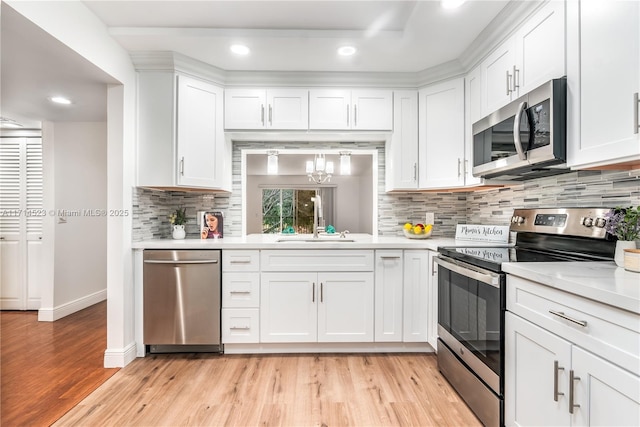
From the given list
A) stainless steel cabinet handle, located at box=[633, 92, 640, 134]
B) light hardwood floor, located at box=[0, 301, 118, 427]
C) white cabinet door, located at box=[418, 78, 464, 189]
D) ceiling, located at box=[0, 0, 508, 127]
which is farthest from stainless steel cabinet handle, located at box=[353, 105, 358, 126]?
light hardwood floor, located at box=[0, 301, 118, 427]

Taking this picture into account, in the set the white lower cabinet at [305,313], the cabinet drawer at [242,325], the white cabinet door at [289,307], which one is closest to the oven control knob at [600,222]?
the white lower cabinet at [305,313]

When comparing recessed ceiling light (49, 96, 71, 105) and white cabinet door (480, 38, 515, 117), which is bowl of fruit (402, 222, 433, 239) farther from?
recessed ceiling light (49, 96, 71, 105)

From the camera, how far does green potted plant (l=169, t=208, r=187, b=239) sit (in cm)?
279

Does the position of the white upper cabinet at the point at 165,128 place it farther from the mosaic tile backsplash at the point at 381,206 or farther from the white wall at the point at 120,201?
the mosaic tile backsplash at the point at 381,206

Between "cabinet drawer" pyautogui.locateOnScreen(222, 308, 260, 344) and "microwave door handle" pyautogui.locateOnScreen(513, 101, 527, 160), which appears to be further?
"cabinet drawer" pyautogui.locateOnScreen(222, 308, 260, 344)

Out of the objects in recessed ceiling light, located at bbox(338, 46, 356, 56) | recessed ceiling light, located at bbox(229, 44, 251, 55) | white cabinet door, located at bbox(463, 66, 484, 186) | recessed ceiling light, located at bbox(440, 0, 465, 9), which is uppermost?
recessed ceiling light, located at bbox(440, 0, 465, 9)

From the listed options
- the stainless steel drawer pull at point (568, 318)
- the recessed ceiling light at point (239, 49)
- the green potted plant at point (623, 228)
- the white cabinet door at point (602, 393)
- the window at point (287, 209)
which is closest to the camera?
the white cabinet door at point (602, 393)

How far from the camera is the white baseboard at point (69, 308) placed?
3.33 metres

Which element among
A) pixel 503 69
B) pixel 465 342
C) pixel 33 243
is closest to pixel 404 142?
pixel 503 69

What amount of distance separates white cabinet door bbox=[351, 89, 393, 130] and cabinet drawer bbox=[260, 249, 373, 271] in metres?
1.11

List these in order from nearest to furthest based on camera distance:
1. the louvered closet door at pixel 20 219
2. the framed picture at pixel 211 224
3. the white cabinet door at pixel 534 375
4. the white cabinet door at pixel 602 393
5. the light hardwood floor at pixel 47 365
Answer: the white cabinet door at pixel 602 393 < the white cabinet door at pixel 534 375 < the light hardwood floor at pixel 47 365 < the framed picture at pixel 211 224 < the louvered closet door at pixel 20 219

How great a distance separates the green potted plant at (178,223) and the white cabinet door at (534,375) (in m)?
2.50

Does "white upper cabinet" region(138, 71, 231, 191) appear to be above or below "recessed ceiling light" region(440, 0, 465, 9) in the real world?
below

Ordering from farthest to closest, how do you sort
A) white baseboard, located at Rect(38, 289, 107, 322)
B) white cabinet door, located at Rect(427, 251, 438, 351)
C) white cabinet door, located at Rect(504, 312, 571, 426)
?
white baseboard, located at Rect(38, 289, 107, 322)
white cabinet door, located at Rect(427, 251, 438, 351)
white cabinet door, located at Rect(504, 312, 571, 426)
